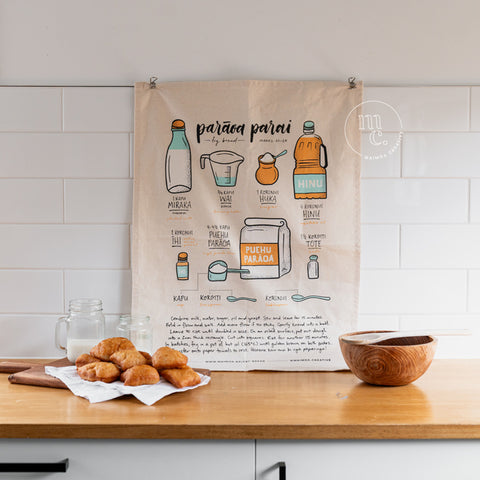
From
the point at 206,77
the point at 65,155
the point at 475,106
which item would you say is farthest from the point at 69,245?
the point at 475,106

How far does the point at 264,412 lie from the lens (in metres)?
1.06

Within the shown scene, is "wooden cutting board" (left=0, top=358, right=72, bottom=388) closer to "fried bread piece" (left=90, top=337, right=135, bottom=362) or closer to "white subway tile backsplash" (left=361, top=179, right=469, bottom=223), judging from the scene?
"fried bread piece" (left=90, top=337, right=135, bottom=362)

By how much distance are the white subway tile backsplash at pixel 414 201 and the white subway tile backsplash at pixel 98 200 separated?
2.18ft

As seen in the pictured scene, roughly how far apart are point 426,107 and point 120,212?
2.94 ft

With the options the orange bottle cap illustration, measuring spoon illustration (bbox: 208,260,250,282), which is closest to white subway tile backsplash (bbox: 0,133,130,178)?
the orange bottle cap illustration

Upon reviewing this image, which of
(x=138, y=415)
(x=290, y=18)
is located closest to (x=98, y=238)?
(x=138, y=415)

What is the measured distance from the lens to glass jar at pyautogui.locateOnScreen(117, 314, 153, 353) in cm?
137

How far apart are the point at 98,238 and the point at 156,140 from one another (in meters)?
0.32

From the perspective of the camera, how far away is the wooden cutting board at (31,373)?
1.20 meters

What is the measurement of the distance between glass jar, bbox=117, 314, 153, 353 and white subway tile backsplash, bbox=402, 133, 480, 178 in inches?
32.7

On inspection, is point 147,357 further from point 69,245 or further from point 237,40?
point 237,40

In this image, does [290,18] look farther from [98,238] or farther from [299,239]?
[98,238]

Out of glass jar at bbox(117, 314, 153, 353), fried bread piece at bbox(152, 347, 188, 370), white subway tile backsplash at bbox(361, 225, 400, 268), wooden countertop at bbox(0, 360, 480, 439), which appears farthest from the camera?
white subway tile backsplash at bbox(361, 225, 400, 268)

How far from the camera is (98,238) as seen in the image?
1474 millimetres
